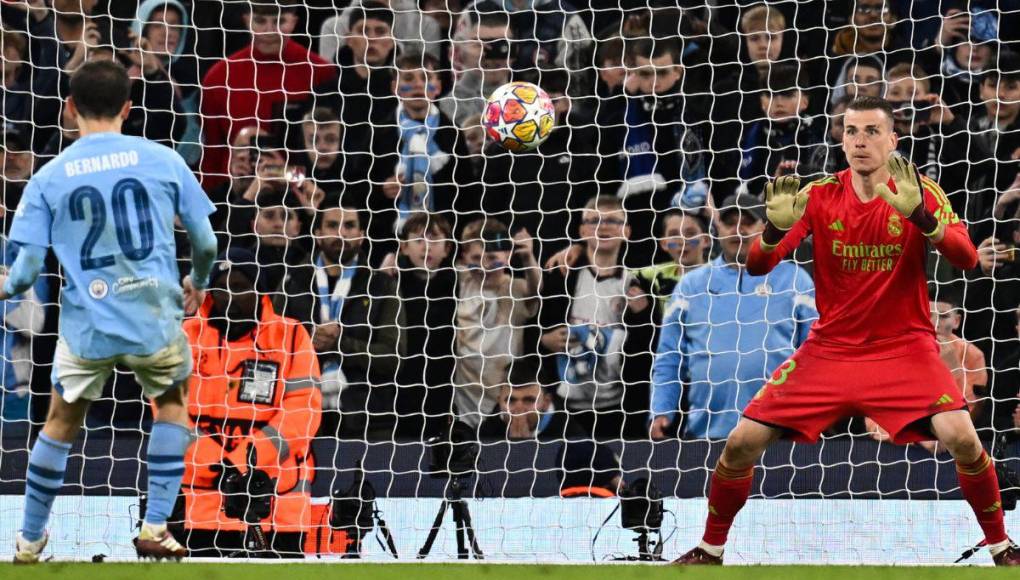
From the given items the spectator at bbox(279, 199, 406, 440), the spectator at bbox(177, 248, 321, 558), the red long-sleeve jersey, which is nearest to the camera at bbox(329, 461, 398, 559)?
the spectator at bbox(177, 248, 321, 558)

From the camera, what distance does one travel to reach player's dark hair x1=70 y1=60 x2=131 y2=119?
4.97m

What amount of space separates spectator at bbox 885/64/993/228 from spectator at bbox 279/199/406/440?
2.77 meters

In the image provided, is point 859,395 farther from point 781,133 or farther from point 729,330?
point 781,133

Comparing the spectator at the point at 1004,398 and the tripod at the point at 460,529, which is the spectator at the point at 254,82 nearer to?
the tripod at the point at 460,529

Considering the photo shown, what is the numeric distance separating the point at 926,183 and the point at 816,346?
71 centimetres

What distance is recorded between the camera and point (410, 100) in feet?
27.9

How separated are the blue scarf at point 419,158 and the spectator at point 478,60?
0.56 ft

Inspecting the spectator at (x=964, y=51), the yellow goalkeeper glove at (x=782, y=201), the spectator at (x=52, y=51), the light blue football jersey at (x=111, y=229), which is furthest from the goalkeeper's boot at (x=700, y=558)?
the spectator at (x=52, y=51)

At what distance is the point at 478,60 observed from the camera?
8.76 m

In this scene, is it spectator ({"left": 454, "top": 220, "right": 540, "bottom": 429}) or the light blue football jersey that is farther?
spectator ({"left": 454, "top": 220, "right": 540, "bottom": 429})

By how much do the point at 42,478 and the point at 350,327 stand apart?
311 centimetres

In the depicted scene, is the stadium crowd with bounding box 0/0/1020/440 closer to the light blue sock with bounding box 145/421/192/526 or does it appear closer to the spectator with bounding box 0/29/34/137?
the spectator with bounding box 0/29/34/137

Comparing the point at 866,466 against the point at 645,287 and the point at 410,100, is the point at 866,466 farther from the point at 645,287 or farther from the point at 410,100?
the point at 410,100

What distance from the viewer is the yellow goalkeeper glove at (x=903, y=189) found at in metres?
5.39
